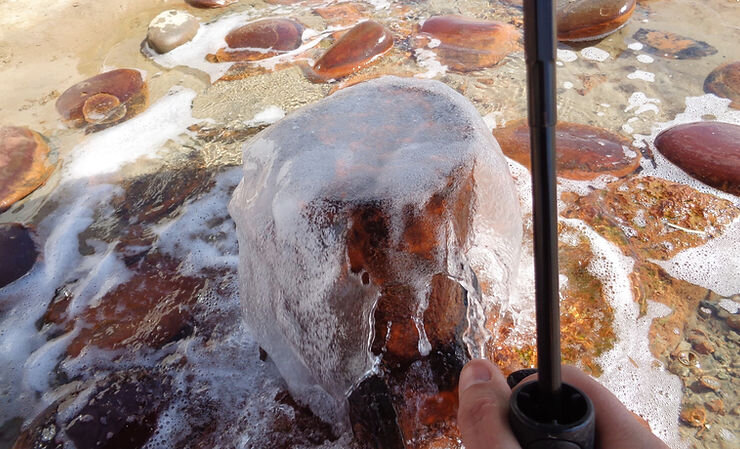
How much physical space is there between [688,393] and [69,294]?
8.25 feet

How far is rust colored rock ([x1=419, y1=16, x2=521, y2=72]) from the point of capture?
349cm

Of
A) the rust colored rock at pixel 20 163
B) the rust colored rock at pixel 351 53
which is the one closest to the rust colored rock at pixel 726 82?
the rust colored rock at pixel 351 53

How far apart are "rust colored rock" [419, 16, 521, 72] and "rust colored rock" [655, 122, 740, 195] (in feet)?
4.16

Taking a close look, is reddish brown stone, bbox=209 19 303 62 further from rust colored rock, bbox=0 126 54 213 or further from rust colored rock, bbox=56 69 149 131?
rust colored rock, bbox=0 126 54 213

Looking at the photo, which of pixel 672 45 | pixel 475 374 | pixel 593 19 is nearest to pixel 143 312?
pixel 475 374

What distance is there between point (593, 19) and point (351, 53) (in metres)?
1.74

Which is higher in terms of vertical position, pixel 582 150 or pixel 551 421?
pixel 551 421

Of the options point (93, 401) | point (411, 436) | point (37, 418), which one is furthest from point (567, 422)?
point (37, 418)

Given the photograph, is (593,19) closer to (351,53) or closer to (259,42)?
(351,53)

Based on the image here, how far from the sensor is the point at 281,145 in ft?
5.71

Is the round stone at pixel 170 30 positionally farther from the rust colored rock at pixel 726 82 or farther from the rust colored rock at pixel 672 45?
the rust colored rock at pixel 726 82

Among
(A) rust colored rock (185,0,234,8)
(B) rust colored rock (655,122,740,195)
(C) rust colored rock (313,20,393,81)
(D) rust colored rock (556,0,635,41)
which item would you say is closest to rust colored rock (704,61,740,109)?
(B) rust colored rock (655,122,740,195)

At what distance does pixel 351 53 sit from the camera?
352 centimetres

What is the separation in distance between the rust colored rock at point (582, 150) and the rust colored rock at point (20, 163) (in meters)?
2.63
